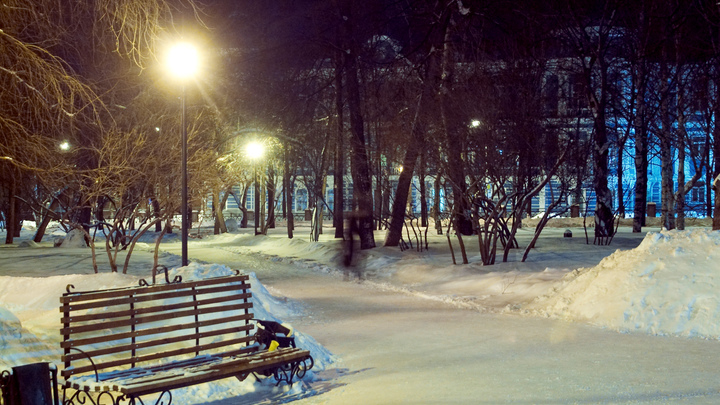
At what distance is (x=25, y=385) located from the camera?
5402 mm

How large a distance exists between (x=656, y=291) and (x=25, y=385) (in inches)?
330

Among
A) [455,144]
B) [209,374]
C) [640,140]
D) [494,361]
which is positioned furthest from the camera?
[640,140]

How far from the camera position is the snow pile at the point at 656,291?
1015cm

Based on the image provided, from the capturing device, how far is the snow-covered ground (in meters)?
8.52

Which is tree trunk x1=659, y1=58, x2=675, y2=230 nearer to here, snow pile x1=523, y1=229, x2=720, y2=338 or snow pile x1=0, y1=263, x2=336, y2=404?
snow pile x1=523, y1=229, x2=720, y2=338

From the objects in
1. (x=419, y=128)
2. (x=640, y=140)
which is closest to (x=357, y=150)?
(x=419, y=128)

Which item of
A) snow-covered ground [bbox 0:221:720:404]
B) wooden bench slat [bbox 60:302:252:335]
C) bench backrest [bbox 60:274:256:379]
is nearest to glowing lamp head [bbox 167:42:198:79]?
snow-covered ground [bbox 0:221:720:404]

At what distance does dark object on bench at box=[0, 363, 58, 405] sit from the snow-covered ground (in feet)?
5.89

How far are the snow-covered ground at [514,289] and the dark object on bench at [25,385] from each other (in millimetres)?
1795

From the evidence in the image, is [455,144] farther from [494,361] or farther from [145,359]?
[145,359]

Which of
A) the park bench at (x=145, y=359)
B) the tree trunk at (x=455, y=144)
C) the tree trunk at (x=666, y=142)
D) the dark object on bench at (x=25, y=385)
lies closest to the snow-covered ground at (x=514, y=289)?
the park bench at (x=145, y=359)

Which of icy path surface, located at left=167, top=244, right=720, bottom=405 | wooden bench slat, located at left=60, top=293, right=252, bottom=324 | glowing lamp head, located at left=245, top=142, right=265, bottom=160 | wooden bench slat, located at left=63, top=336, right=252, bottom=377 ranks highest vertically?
glowing lamp head, located at left=245, top=142, right=265, bottom=160

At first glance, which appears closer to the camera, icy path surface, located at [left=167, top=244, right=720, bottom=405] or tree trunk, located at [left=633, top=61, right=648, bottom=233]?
icy path surface, located at [left=167, top=244, right=720, bottom=405]

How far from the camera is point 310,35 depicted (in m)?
27.2
